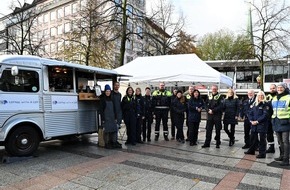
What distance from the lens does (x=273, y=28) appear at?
2267cm

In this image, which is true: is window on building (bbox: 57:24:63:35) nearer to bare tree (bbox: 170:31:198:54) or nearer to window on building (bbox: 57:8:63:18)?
window on building (bbox: 57:8:63:18)

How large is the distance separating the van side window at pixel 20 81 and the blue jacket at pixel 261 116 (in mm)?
5641

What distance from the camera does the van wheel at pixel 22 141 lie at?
679 centimetres

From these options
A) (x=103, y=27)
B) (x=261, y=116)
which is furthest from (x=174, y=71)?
(x=103, y=27)

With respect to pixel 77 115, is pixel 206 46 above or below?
above

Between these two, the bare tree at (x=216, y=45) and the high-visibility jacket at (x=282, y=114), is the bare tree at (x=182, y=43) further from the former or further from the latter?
the high-visibility jacket at (x=282, y=114)

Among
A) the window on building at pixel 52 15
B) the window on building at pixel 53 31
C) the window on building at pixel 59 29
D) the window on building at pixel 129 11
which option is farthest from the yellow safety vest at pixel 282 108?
the window on building at pixel 52 15

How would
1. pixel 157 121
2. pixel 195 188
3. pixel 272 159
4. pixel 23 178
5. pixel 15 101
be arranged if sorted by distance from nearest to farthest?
pixel 195 188, pixel 23 178, pixel 15 101, pixel 272 159, pixel 157 121

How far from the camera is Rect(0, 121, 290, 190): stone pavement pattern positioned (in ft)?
17.3

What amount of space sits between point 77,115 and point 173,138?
3.81 metres

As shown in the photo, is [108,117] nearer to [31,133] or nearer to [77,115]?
[77,115]

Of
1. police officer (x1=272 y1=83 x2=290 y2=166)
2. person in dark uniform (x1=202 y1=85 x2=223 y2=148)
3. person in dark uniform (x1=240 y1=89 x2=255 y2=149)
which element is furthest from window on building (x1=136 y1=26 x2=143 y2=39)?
police officer (x1=272 y1=83 x2=290 y2=166)

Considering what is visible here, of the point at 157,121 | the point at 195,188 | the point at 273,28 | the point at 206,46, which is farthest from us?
the point at 206,46

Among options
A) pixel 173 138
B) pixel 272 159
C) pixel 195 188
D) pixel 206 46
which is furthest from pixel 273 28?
pixel 206 46
